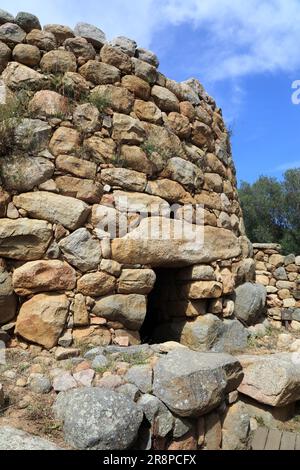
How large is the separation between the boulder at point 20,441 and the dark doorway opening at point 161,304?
2.44m

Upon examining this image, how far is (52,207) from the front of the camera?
11.9ft

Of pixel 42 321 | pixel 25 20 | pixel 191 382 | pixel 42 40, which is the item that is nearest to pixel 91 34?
pixel 42 40

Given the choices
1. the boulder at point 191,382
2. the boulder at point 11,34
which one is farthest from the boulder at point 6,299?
the boulder at point 11,34

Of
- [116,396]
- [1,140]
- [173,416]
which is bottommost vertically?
[173,416]

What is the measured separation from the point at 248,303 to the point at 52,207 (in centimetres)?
269

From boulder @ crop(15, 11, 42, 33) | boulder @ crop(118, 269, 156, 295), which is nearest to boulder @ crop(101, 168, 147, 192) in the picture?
boulder @ crop(118, 269, 156, 295)

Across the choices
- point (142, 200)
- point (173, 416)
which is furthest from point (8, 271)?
point (173, 416)

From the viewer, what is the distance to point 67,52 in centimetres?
416

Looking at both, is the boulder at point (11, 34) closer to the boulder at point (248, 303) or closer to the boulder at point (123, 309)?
the boulder at point (123, 309)

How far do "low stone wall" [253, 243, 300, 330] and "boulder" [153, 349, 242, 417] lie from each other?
12.2 ft

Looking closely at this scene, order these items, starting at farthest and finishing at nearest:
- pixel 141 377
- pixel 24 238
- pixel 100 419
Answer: pixel 24 238 → pixel 141 377 → pixel 100 419

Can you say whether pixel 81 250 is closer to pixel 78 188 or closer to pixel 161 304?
pixel 78 188
